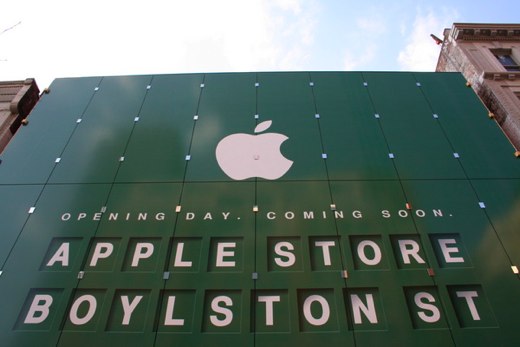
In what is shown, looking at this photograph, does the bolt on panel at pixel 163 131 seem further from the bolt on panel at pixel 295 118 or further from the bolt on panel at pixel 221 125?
the bolt on panel at pixel 295 118

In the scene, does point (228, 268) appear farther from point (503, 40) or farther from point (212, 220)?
point (503, 40)

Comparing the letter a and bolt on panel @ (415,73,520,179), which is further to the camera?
bolt on panel @ (415,73,520,179)

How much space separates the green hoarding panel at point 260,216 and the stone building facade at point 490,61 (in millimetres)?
1691

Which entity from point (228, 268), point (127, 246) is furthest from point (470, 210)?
point (127, 246)

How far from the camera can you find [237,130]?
10680 mm

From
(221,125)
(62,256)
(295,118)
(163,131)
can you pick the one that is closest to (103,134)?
(163,131)

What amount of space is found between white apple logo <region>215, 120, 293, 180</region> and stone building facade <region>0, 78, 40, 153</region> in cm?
651

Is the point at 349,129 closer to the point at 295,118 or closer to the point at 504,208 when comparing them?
the point at 295,118

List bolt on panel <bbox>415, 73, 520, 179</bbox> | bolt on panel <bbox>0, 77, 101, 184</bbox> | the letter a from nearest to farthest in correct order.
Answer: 1. the letter a
2. bolt on panel <bbox>415, 73, 520, 179</bbox>
3. bolt on panel <bbox>0, 77, 101, 184</bbox>

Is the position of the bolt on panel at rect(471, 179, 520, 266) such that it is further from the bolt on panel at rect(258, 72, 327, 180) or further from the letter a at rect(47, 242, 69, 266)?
the letter a at rect(47, 242, 69, 266)

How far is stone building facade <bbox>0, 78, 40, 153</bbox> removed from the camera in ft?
39.0

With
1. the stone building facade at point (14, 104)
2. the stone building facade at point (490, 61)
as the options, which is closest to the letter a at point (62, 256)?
the stone building facade at point (14, 104)

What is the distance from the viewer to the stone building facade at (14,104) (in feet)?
39.0

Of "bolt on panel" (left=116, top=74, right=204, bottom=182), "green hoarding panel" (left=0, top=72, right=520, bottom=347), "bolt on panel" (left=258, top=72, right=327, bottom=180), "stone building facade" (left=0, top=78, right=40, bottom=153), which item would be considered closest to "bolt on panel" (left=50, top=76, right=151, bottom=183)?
"green hoarding panel" (left=0, top=72, right=520, bottom=347)
